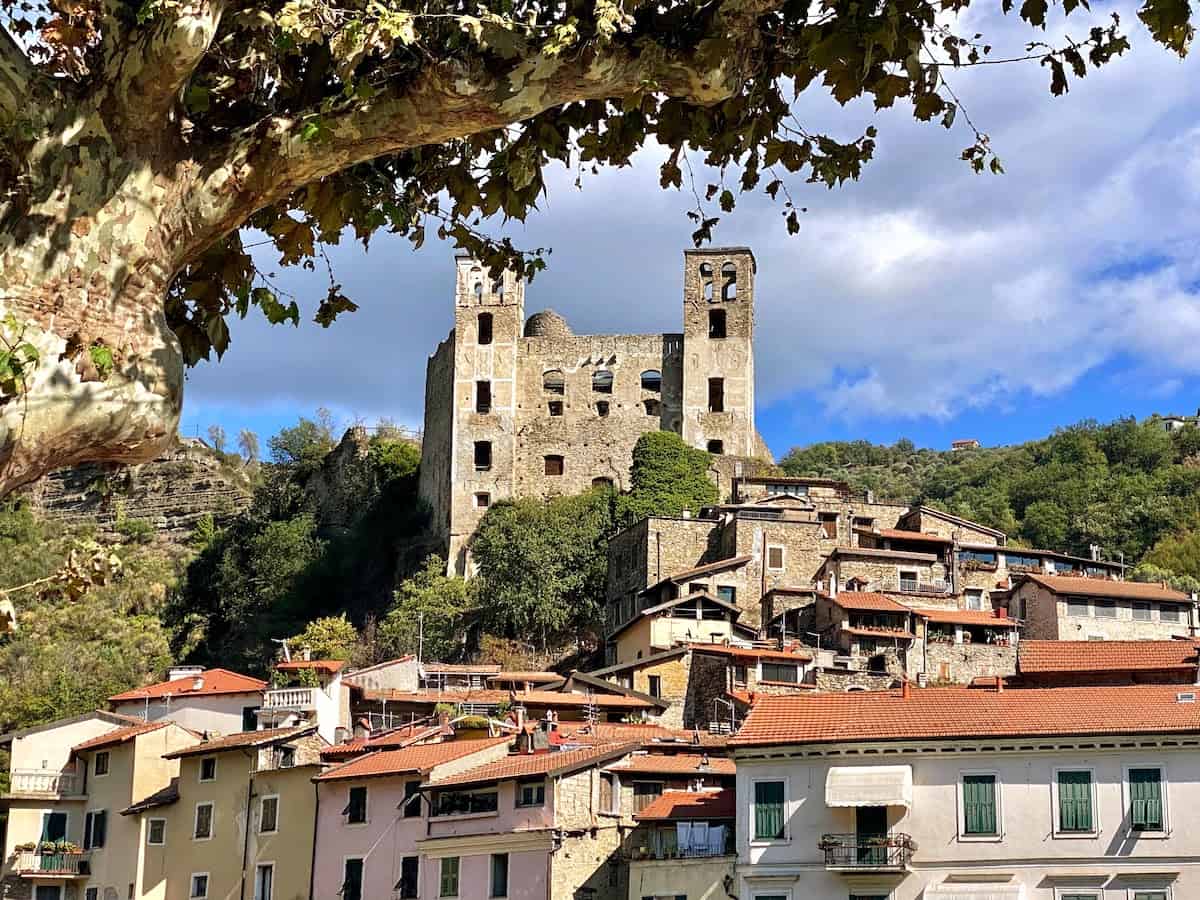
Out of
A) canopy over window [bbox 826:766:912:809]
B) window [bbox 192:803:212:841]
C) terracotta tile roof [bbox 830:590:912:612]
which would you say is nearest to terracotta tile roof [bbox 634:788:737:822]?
canopy over window [bbox 826:766:912:809]

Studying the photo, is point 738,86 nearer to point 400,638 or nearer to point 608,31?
point 608,31

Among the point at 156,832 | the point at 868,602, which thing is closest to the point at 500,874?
the point at 156,832

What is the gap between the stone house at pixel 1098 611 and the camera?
58.2 meters

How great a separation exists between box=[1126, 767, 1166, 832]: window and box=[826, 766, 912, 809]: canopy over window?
3.65 metres

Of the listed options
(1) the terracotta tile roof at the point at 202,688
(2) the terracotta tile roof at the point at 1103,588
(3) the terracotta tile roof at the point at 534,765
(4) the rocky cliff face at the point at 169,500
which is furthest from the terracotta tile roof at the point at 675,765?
(4) the rocky cliff face at the point at 169,500

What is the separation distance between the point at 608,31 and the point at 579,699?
4246cm

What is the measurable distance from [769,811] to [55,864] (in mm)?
21061

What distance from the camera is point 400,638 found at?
6506cm

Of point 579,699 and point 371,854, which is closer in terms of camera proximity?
point 371,854

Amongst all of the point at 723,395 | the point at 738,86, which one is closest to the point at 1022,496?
the point at 723,395

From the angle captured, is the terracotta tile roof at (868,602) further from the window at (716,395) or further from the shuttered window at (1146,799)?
the shuttered window at (1146,799)

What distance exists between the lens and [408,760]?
39531 millimetres

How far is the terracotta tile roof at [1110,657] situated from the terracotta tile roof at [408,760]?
52.5 feet

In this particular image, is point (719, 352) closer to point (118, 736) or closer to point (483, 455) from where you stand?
point (483, 455)
